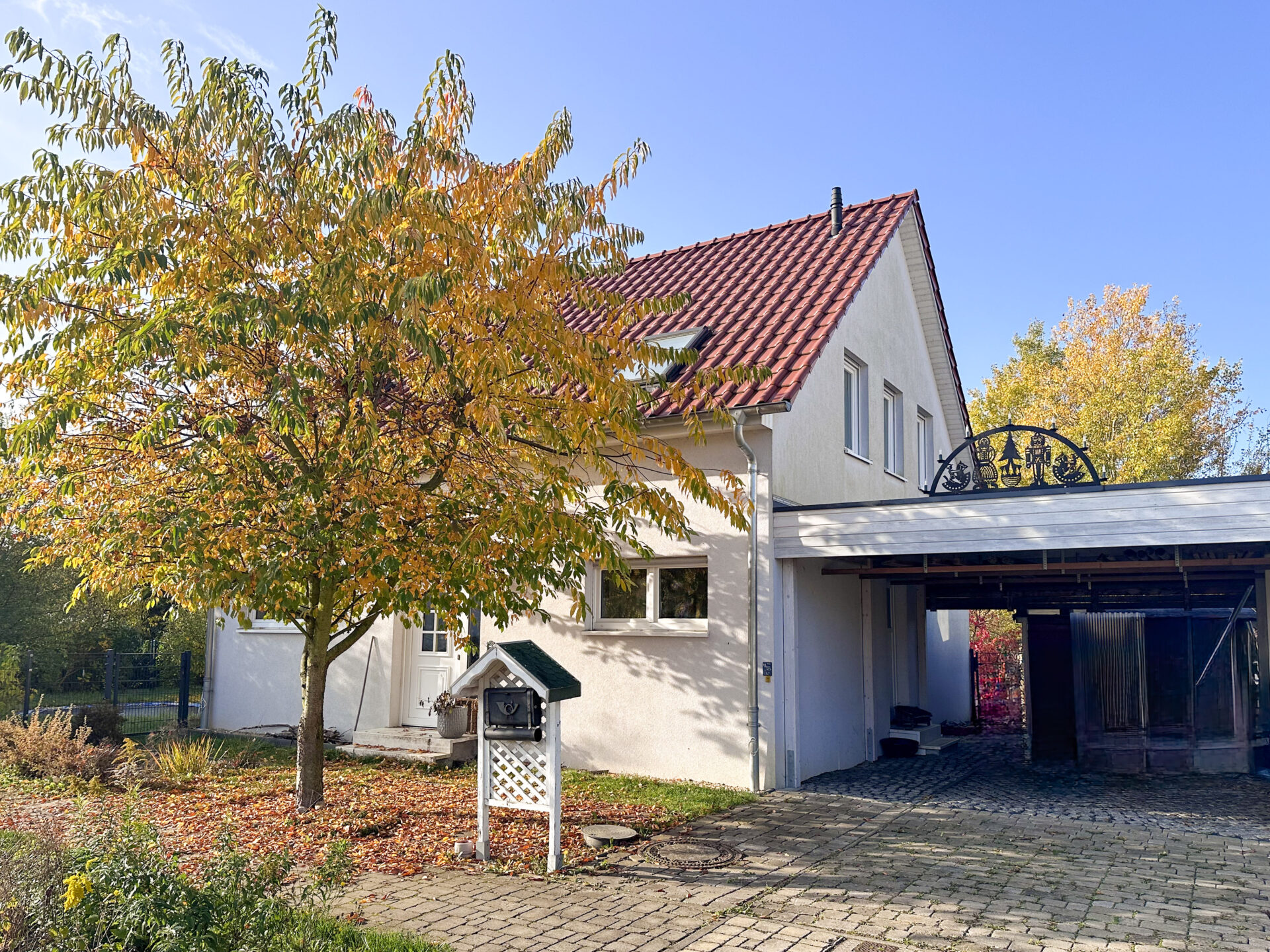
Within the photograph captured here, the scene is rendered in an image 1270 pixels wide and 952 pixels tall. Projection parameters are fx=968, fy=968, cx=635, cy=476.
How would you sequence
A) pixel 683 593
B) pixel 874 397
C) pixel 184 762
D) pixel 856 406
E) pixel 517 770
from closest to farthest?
pixel 517 770 < pixel 184 762 < pixel 683 593 < pixel 856 406 < pixel 874 397

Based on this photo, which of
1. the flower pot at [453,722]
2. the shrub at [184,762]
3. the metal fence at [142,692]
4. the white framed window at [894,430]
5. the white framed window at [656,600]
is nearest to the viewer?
the shrub at [184,762]

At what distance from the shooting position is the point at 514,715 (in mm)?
7570

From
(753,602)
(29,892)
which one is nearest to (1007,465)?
(753,602)

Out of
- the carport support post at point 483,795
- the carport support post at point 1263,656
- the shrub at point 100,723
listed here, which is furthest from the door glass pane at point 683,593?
the shrub at point 100,723

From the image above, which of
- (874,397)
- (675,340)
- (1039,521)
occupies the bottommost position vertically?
(1039,521)

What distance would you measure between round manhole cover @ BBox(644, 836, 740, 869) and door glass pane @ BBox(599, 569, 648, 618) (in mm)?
3952

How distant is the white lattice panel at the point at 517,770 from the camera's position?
7.54 metres

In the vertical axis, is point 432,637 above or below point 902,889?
above

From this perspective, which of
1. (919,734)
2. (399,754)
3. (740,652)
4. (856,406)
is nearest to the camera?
(740,652)

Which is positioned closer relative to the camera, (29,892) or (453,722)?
(29,892)

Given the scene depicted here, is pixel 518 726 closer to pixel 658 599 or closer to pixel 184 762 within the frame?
pixel 658 599

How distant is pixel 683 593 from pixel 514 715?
432 centimetres

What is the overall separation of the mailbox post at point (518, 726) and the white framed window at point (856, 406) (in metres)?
7.42

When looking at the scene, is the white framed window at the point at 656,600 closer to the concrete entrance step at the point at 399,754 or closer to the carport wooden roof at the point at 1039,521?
the carport wooden roof at the point at 1039,521
